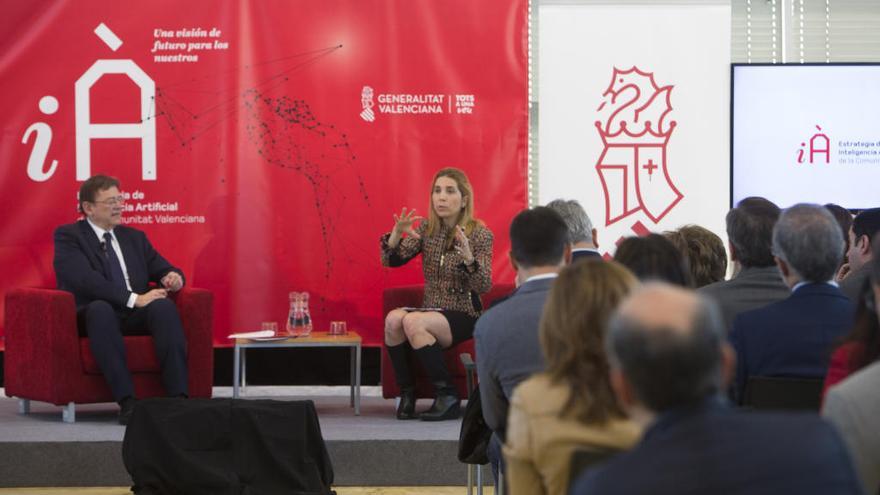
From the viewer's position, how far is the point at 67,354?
5.25 meters

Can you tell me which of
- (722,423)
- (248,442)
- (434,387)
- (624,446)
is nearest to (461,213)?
(434,387)

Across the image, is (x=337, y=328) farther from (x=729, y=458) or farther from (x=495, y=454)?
(x=729, y=458)

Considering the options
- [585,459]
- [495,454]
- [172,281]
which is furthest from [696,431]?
[172,281]

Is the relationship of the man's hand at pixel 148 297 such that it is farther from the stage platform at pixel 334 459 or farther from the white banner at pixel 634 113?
the white banner at pixel 634 113

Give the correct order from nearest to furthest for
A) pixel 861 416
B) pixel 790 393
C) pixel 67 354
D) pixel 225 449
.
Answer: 1. pixel 861 416
2. pixel 790 393
3. pixel 225 449
4. pixel 67 354

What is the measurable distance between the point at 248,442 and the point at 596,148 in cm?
273

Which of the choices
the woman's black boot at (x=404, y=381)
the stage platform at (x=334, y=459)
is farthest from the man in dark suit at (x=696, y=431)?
the woman's black boot at (x=404, y=381)

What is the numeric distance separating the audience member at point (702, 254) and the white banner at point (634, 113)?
96.0 inches

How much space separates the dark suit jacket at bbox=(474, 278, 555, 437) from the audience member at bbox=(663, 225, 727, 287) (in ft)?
3.84

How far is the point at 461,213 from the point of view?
5.64 metres

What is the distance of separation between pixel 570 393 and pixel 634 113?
15.1 ft

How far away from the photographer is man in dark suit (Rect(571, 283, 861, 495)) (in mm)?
1275

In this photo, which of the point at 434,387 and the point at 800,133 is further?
the point at 800,133

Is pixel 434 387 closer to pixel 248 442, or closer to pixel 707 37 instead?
pixel 248 442
